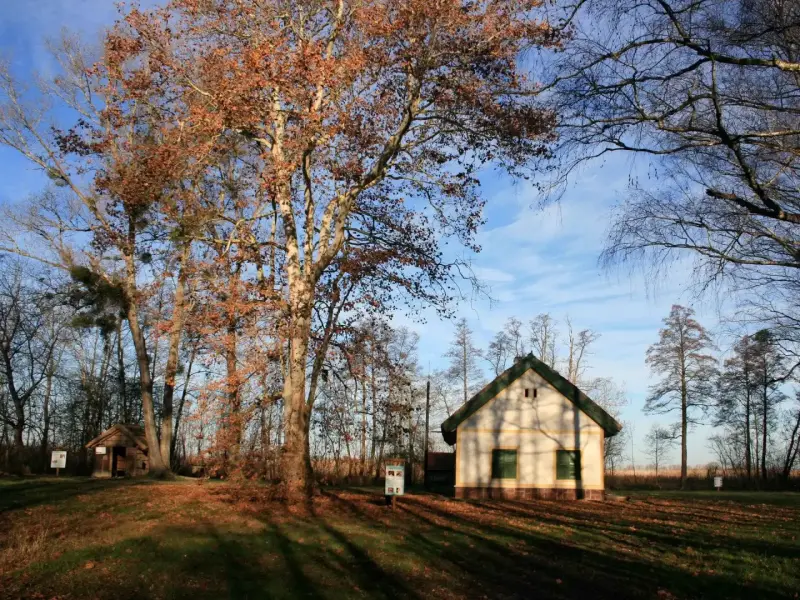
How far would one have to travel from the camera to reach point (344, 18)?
19.3 metres

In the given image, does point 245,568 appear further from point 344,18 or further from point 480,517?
point 344,18

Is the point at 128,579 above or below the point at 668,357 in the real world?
below

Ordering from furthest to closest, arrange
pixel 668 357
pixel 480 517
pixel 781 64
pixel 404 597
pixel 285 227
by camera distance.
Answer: pixel 668 357 < pixel 285 227 < pixel 480 517 < pixel 404 597 < pixel 781 64

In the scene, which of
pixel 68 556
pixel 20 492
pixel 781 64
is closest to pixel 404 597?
pixel 68 556

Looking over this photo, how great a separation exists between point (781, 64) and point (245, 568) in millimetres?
10406

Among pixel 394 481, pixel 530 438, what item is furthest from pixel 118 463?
pixel 394 481

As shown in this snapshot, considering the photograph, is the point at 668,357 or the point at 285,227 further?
the point at 668,357

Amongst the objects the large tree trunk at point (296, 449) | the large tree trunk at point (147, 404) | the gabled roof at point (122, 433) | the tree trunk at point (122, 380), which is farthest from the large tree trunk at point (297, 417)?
the tree trunk at point (122, 380)

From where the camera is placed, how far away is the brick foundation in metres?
25.5

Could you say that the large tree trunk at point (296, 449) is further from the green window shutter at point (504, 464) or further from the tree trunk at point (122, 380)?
the tree trunk at point (122, 380)

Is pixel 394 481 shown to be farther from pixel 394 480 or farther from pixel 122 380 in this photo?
pixel 122 380

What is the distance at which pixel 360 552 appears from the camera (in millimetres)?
12031

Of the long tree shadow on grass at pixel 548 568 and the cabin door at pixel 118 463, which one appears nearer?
the long tree shadow on grass at pixel 548 568

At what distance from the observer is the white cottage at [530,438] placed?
84.2 ft
